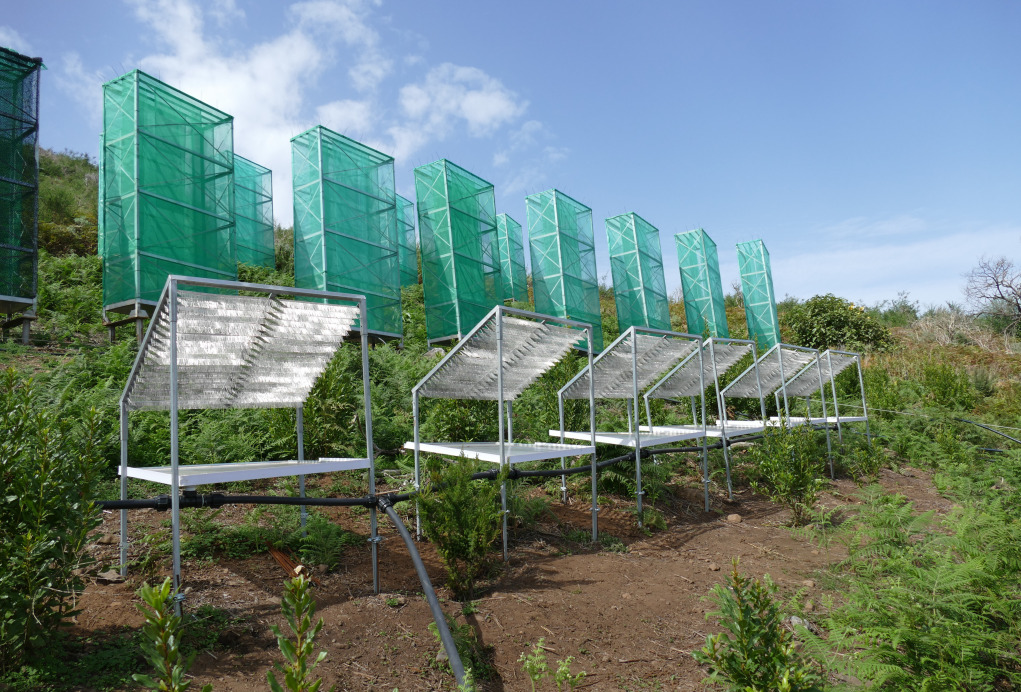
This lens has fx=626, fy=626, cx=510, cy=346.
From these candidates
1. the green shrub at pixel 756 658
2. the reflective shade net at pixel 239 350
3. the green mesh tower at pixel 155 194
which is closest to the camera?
the green shrub at pixel 756 658

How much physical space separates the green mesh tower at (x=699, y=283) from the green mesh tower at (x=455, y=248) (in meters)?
10.6

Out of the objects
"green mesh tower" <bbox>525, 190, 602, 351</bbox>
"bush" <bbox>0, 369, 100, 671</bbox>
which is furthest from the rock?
A: "green mesh tower" <bbox>525, 190, 602, 351</bbox>

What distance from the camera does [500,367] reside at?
5105 mm

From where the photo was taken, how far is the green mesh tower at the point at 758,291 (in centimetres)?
2888

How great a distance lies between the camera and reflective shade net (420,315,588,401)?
544 cm

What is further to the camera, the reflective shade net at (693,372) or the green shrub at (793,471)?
the reflective shade net at (693,372)

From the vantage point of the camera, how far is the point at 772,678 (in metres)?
2.40

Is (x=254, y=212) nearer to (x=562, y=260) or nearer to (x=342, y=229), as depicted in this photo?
(x=342, y=229)

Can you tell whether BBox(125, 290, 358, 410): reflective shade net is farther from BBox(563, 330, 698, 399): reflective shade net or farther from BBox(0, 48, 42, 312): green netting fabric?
BBox(0, 48, 42, 312): green netting fabric

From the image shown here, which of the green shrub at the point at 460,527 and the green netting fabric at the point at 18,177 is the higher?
the green netting fabric at the point at 18,177

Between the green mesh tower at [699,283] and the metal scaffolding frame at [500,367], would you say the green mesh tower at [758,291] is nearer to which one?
the green mesh tower at [699,283]

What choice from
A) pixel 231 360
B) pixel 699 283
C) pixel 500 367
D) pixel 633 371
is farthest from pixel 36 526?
pixel 699 283

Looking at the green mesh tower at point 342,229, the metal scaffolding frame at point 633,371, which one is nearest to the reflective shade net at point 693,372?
the metal scaffolding frame at point 633,371

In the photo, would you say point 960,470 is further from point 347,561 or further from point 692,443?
point 347,561
